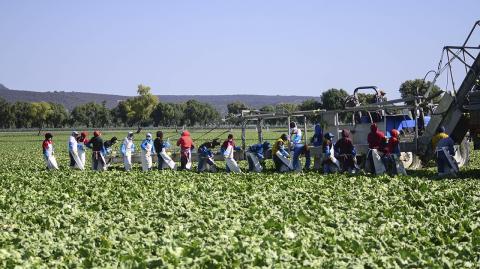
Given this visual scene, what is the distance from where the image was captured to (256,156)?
26406 mm

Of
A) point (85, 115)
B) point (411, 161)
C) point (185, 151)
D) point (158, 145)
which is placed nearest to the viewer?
point (411, 161)

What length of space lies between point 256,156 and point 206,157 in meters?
1.85

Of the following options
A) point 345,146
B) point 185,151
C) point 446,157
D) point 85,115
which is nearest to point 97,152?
point 185,151

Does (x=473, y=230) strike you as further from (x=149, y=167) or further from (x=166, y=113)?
(x=166, y=113)

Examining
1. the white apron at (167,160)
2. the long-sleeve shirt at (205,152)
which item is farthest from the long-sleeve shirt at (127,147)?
the long-sleeve shirt at (205,152)

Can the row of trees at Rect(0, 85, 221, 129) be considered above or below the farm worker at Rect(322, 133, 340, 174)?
below

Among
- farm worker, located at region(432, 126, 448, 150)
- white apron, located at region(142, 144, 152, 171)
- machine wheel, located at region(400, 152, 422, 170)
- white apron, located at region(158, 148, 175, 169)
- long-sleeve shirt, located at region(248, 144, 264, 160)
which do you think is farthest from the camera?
white apron, located at region(142, 144, 152, 171)

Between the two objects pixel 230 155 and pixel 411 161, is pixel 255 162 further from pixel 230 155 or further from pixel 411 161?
pixel 411 161

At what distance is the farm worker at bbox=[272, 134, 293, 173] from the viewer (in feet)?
83.4

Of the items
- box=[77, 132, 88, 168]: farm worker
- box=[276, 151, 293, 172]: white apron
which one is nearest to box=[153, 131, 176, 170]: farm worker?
box=[77, 132, 88, 168]: farm worker

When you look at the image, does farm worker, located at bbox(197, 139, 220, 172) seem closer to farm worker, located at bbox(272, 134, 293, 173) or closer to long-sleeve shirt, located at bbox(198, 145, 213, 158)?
long-sleeve shirt, located at bbox(198, 145, 213, 158)

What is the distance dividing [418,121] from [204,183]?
913 centimetres

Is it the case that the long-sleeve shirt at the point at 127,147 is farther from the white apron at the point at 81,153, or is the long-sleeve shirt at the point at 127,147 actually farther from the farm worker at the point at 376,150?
the farm worker at the point at 376,150

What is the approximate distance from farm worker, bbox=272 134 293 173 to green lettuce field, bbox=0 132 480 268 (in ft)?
12.2
